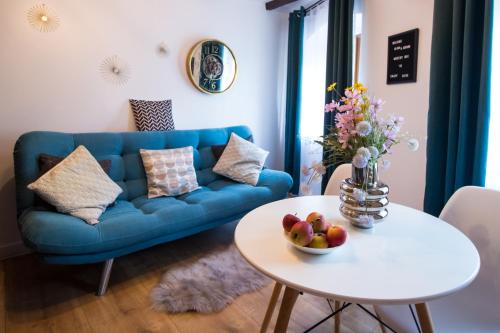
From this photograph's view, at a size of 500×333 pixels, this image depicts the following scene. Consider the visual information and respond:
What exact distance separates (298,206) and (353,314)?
0.82 metres

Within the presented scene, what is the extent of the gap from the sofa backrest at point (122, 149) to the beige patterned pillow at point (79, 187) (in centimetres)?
17

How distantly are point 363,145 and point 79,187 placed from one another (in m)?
1.77

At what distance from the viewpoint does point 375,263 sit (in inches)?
36.8

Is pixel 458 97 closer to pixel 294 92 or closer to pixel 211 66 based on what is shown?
pixel 294 92

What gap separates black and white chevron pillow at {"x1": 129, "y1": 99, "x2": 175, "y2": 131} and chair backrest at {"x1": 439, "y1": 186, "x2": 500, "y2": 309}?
2.37 meters

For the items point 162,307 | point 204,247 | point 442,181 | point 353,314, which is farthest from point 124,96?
point 442,181

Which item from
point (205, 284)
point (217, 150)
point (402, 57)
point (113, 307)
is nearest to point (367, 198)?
A: point (205, 284)

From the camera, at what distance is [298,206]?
142cm

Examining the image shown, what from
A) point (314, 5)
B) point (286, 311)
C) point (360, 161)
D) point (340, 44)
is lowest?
point (286, 311)

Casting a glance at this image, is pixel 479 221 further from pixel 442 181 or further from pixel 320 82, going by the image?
pixel 320 82

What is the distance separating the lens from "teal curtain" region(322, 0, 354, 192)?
9.50 ft

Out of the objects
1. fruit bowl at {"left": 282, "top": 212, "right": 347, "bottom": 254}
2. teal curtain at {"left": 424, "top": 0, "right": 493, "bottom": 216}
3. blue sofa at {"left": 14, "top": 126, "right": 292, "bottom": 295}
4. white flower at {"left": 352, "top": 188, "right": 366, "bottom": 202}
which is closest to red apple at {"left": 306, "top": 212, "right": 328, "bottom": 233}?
fruit bowl at {"left": 282, "top": 212, "right": 347, "bottom": 254}

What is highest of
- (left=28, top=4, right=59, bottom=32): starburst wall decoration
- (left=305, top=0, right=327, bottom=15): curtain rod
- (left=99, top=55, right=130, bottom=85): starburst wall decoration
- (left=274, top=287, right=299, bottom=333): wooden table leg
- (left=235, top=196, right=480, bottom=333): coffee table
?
(left=305, top=0, right=327, bottom=15): curtain rod

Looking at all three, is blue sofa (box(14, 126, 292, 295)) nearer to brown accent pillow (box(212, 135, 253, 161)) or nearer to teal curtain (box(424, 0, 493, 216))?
brown accent pillow (box(212, 135, 253, 161))
